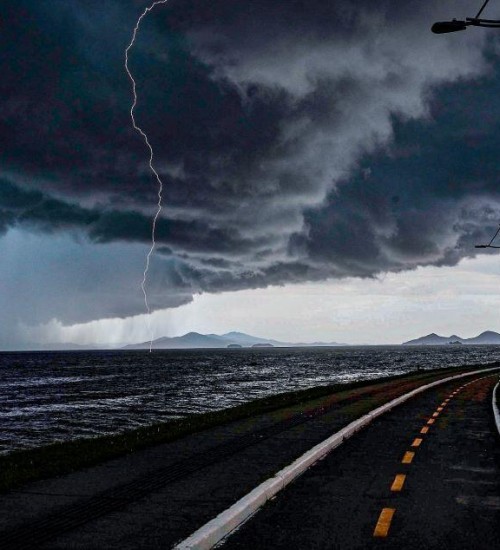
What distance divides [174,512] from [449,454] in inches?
297

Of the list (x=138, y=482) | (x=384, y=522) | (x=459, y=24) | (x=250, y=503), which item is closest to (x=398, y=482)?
(x=384, y=522)

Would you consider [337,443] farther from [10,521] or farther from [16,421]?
[16,421]

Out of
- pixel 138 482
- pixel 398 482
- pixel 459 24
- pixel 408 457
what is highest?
pixel 459 24

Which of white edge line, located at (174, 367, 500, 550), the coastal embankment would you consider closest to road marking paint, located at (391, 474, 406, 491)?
white edge line, located at (174, 367, 500, 550)

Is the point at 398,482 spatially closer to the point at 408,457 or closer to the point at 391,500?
the point at 391,500

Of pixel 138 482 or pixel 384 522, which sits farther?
pixel 138 482

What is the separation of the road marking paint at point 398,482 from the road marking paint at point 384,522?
4.53ft

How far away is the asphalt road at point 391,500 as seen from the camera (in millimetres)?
6859

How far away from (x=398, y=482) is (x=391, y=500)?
4.31 ft

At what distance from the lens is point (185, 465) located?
36.5ft

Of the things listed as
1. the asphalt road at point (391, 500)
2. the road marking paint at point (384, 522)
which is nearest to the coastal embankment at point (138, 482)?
the asphalt road at point (391, 500)

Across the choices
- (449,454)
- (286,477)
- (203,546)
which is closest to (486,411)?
(449,454)

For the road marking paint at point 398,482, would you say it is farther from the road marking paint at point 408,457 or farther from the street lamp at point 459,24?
the street lamp at point 459,24

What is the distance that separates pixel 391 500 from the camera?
8719 millimetres
